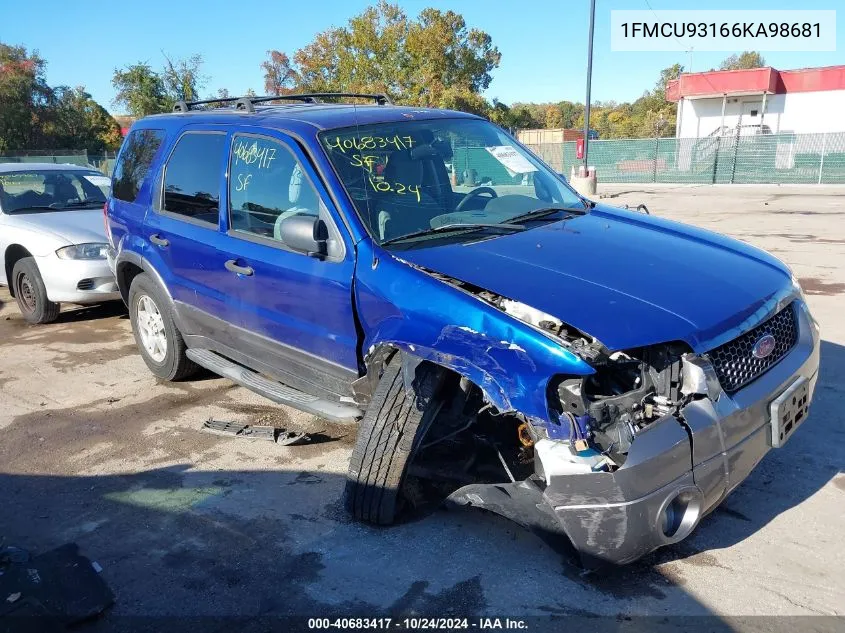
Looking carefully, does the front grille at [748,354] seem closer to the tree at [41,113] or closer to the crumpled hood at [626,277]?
the crumpled hood at [626,277]

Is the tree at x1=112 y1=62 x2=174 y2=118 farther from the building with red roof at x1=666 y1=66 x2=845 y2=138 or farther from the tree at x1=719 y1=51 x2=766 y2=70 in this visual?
the tree at x1=719 y1=51 x2=766 y2=70

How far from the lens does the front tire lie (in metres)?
5.11

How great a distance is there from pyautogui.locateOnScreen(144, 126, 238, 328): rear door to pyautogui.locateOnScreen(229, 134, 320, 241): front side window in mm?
152

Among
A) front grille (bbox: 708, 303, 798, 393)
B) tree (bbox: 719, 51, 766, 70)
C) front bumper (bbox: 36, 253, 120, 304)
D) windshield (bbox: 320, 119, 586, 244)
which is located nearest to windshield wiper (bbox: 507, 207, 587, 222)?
windshield (bbox: 320, 119, 586, 244)

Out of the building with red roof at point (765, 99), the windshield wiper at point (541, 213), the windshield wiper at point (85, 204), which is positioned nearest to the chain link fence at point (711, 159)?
the building with red roof at point (765, 99)

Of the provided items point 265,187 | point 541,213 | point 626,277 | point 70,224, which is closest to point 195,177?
point 265,187

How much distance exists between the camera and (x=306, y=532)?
3.37 metres

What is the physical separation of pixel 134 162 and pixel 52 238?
7.39 ft

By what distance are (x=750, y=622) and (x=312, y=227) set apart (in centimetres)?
254

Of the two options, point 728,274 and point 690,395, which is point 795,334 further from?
point 690,395

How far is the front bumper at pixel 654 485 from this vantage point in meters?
2.49

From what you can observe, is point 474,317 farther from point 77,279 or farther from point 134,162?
point 77,279

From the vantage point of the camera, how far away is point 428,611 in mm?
2773

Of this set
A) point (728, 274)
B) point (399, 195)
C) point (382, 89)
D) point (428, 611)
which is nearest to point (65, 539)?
point (428, 611)
